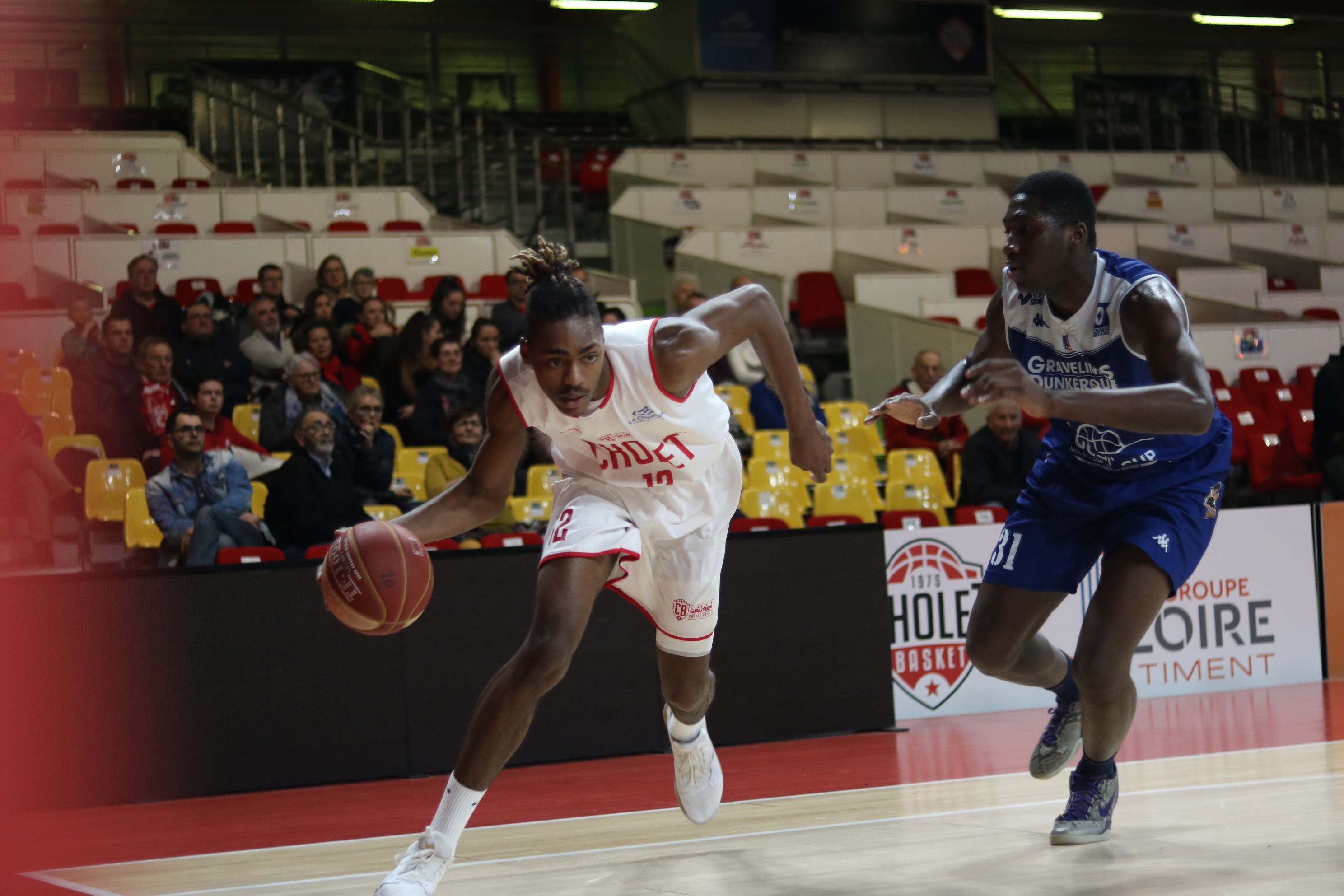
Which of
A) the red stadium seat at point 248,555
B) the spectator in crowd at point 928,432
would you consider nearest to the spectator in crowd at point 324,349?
the red stadium seat at point 248,555

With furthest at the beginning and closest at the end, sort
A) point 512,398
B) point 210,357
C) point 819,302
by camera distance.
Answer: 1. point 819,302
2. point 210,357
3. point 512,398

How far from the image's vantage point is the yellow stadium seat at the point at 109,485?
8.66 metres

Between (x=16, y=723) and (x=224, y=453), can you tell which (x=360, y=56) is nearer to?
(x=224, y=453)

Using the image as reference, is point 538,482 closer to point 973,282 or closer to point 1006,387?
point 1006,387

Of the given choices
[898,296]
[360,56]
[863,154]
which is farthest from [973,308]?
[360,56]

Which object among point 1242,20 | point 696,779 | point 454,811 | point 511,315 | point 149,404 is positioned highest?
point 1242,20

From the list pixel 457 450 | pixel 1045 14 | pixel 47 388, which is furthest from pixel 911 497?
pixel 1045 14

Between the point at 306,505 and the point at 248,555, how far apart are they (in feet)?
2.36

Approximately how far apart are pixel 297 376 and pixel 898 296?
22.9 feet

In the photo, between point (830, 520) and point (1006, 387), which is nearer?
point (1006, 387)

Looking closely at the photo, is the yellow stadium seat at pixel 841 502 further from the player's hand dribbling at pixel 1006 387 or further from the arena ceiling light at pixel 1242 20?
the arena ceiling light at pixel 1242 20

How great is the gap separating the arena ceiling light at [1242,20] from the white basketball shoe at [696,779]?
2296 cm

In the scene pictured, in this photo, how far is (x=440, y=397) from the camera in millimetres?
9672

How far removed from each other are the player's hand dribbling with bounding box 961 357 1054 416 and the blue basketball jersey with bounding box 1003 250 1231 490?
0.71 m
